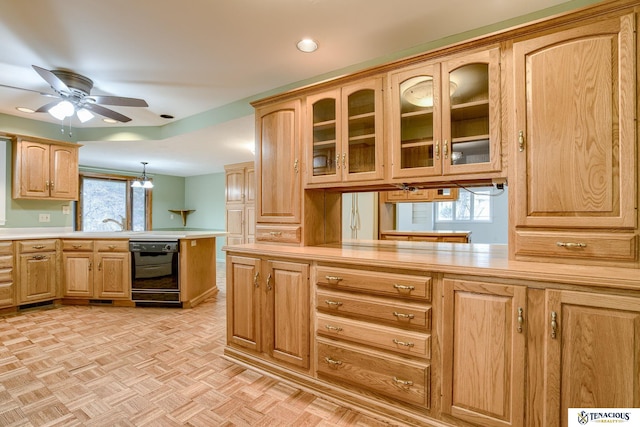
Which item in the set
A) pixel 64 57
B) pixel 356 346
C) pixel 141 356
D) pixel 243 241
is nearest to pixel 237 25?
pixel 64 57

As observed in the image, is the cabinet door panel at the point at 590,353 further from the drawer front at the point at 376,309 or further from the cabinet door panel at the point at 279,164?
the cabinet door panel at the point at 279,164

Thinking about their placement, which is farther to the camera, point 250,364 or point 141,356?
point 141,356

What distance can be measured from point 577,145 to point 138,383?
2.92 m

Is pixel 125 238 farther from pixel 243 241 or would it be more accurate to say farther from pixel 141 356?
pixel 243 241

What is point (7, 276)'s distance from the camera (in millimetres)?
3336

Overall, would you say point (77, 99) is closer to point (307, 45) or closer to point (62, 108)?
point (62, 108)

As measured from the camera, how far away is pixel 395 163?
1.89 meters

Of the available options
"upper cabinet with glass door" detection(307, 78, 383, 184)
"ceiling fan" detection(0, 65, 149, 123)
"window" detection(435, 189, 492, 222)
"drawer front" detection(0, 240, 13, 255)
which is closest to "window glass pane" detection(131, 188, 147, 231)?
"drawer front" detection(0, 240, 13, 255)

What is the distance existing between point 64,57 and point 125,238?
207 cm

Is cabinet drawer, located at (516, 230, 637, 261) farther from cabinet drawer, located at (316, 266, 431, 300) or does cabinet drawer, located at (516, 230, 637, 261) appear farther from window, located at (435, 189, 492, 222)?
window, located at (435, 189, 492, 222)

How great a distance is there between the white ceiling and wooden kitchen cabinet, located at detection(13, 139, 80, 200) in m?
0.59

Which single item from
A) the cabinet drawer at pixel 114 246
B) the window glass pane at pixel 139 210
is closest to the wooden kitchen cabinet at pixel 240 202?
the cabinet drawer at pixel 114 246

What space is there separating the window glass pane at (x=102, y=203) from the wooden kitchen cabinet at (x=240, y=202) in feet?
7.65

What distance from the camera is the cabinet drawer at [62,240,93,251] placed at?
3709mm
